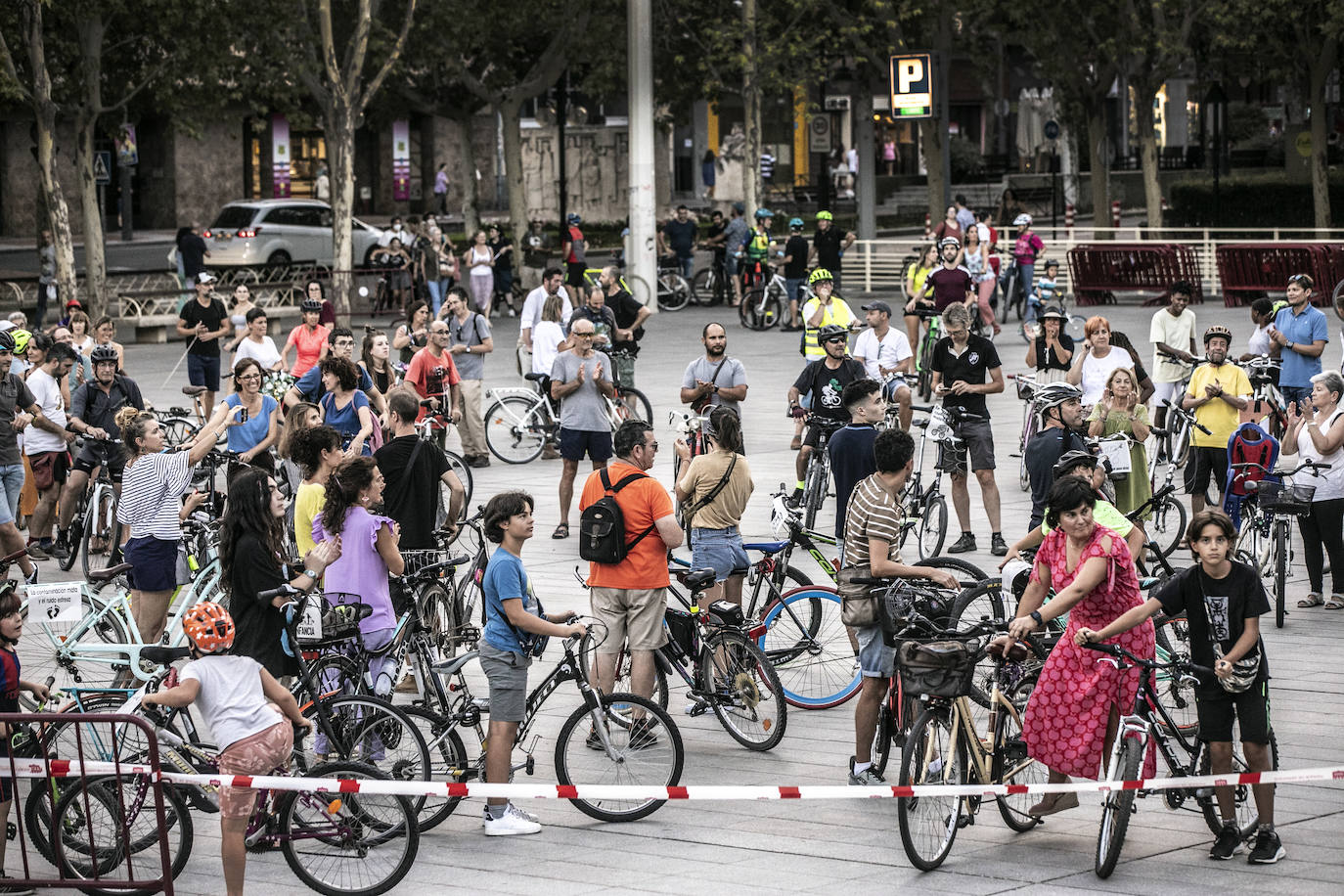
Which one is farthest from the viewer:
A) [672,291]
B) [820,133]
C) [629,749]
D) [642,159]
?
[820,133]

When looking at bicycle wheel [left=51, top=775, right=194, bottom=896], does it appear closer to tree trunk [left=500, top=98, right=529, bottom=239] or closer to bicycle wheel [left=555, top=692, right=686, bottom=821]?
bicycle wheel [left=555, top=692, right=686, bottom=821]

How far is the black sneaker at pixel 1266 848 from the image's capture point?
7.66 m

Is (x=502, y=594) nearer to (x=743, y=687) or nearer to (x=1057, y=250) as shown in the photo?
(x=743, y=687)

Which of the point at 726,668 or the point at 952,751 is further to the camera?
the point at 726,668

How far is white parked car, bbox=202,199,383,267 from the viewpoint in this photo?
1499 inches

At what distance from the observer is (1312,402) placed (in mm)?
12336

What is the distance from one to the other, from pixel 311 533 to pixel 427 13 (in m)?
27.9

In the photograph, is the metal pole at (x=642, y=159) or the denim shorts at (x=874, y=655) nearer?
the denim shorts at (x=874, y=655)

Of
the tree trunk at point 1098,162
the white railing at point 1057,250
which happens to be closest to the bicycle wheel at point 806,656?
the white railing at point 1057,250

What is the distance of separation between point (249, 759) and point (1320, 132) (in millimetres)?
37792

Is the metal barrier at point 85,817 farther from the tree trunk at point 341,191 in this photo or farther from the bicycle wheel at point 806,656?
the tree trunk at point 341,191

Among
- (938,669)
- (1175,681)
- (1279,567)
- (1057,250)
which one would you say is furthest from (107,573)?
(1057,250)

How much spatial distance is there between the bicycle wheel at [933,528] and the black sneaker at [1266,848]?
20.1 ft

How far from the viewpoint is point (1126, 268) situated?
110ft
